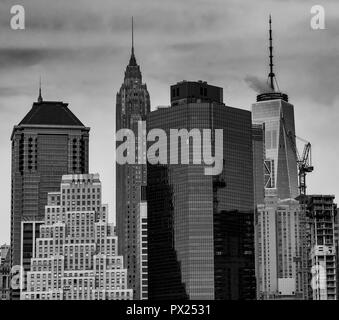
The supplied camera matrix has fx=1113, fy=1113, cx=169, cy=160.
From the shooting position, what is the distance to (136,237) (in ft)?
271

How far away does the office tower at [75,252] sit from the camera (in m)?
79.4

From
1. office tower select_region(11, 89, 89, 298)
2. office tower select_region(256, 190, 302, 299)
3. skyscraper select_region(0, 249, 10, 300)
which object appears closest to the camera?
office tower select_region(11, 89, 89, 298)

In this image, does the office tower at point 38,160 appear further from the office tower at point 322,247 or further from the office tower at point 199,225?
the office tower at point 322,247

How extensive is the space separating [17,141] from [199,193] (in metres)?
17.4

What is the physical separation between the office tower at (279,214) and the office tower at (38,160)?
1081 cm

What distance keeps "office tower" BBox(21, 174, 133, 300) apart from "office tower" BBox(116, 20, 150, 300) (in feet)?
2.82

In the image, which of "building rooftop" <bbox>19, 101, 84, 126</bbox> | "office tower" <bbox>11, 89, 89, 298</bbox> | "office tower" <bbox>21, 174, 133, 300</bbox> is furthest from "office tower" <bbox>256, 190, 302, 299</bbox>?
"building rooftop" <bbox>19, 101, 84, 126</bbox>

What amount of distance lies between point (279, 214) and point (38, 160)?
56.8ft

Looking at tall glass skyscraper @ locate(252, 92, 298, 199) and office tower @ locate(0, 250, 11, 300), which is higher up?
tall glass skyscraper @ locate(252, 92, 298, 199)

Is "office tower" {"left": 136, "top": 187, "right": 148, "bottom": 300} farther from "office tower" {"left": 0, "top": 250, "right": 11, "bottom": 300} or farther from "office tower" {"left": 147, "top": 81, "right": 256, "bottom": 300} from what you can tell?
"office tower" {"left": 0, "top": 250, "right": 11, "bottom": 300}

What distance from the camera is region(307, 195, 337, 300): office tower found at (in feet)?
243

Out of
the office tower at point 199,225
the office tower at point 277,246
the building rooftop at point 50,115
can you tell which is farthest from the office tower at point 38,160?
the office tower at point 277,246
